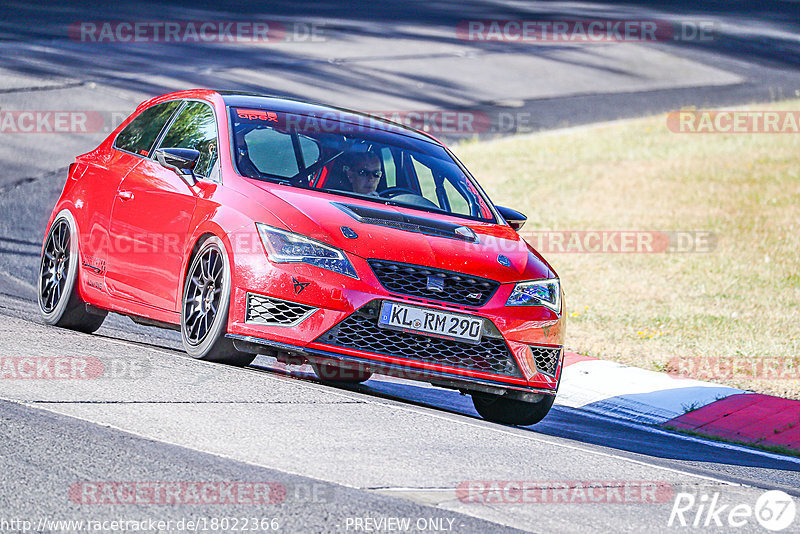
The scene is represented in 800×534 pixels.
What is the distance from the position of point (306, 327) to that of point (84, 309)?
8.62 ft

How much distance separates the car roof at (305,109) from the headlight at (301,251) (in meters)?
1.60

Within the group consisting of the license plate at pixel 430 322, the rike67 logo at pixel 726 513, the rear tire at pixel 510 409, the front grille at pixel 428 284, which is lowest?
the rear tire at pixel 510 409

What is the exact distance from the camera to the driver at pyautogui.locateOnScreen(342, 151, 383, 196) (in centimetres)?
793

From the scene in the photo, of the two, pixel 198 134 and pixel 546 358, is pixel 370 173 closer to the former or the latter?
pixel 198 134

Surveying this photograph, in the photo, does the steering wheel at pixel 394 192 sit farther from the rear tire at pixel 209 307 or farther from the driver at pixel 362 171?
the rear tire at pixel 209 307

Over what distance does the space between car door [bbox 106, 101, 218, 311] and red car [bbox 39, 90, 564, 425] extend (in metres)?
0.01

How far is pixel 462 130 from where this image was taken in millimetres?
21703

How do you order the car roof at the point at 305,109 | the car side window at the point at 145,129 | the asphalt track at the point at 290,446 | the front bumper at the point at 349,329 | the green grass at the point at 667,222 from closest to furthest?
the asphalt track at the point at 290,446
the front bumper at the point at 349,329
the car roof at the point at 305,109
the car side window at the point at 145,129
the green grass at the point at 667,222

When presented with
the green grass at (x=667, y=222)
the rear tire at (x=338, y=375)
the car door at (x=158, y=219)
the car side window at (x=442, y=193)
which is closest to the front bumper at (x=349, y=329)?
the car door at (x=158, y=219)

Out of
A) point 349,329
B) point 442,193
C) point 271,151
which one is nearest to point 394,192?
point 442,193

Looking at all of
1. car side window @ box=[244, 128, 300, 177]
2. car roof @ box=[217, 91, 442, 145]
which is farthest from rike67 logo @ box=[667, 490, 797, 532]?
car roof @ box=[217, 91, 442, 145]

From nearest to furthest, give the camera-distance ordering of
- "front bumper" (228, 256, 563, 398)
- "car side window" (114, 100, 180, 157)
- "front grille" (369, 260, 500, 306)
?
"front bumper" (228, 256, 563, 398), "front grille" (369, 260, 500, 306), "car side window" (114, 100, 180, 157)

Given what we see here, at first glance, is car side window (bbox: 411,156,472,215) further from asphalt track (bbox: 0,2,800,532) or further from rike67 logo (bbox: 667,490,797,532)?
rike67 logo (bbox: 667,490,797,532)

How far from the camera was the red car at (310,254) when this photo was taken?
6.86 m
